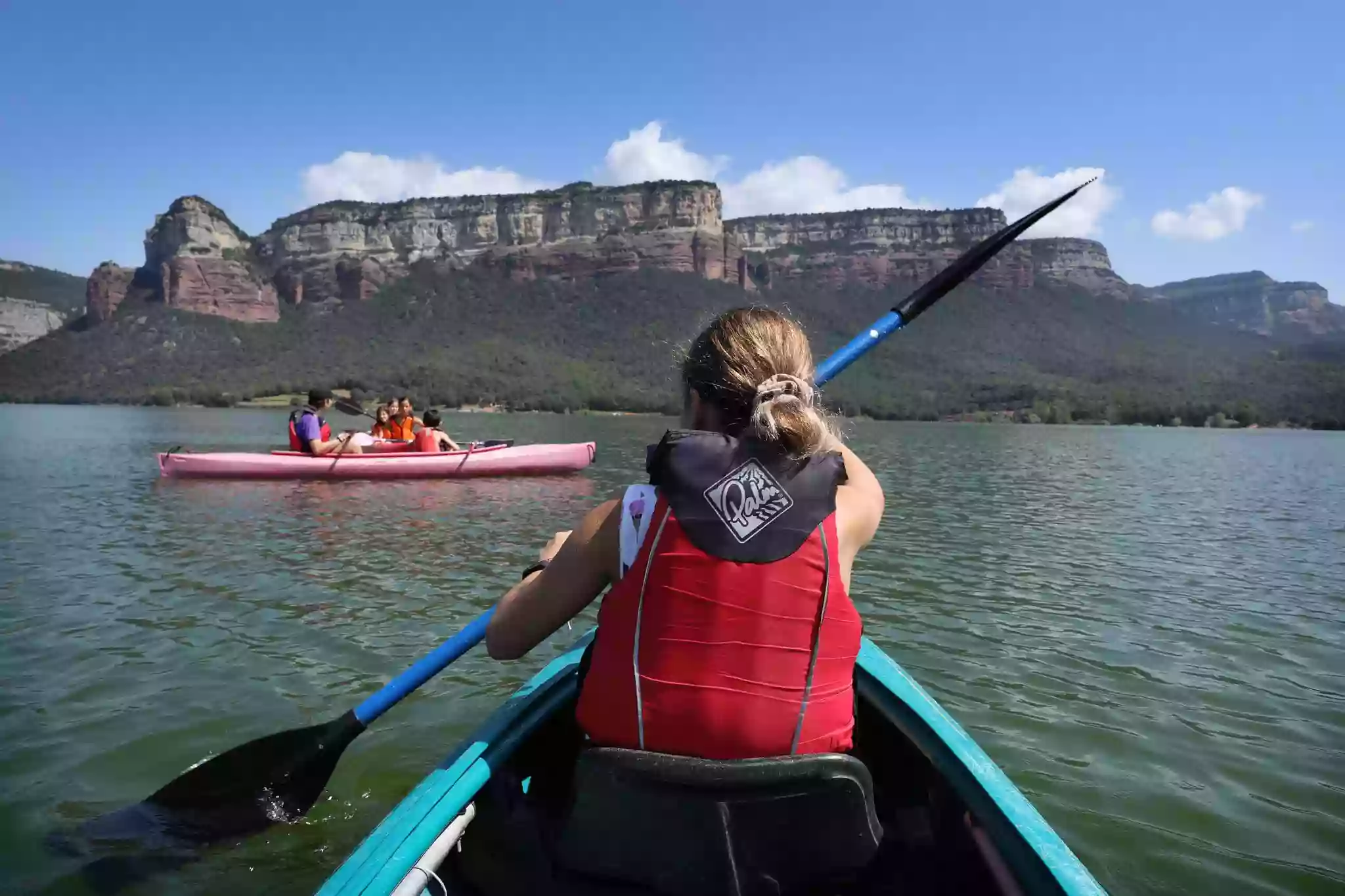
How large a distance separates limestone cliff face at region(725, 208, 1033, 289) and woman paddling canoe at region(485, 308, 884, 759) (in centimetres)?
13110

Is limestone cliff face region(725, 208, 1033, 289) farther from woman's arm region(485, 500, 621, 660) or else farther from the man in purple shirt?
woman's arm region(485, 500, 621, 660)

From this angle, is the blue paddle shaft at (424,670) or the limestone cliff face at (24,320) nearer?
the blue paddle shaft at (424,670)

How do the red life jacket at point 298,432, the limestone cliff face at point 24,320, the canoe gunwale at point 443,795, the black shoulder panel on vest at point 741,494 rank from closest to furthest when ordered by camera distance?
the black shoulder panel on vest at point 741,494 → the canoe gunwale at point 443,795 → the red life jacket at point 298,432 → the limestone cliff face at point 24,320

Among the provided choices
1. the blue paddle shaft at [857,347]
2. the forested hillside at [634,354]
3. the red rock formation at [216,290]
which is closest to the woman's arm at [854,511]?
the blue paddle shaft at [857,347]

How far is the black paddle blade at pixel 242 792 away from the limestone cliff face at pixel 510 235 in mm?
120509

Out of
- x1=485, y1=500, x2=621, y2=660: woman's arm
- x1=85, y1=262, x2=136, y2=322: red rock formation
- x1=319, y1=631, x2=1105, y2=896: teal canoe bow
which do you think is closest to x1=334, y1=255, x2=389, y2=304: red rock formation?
x1=85, y1=262, x2=136, y2=322: red rock formation

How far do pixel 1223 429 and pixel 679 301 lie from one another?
61592mm

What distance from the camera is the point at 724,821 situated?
6.12 ft

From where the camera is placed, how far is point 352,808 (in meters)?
4.14

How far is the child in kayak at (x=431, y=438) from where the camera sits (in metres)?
16.9

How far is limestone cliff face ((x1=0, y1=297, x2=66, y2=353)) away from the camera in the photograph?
15300cm

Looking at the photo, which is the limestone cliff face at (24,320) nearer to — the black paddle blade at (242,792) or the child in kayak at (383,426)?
the child in kayak at (383,426)

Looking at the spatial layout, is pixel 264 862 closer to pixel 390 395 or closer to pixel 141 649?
pixel 141 649

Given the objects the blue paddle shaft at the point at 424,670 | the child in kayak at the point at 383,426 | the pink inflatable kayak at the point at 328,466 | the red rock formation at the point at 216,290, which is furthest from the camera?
the red rock formation at the point at 216,290
